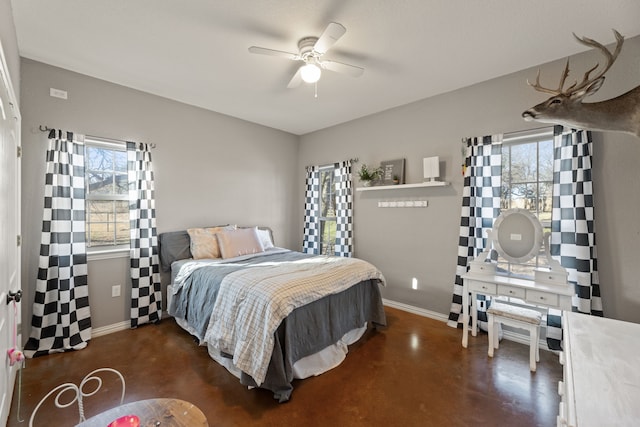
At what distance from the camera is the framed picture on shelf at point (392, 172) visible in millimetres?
3641

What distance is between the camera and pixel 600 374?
3.37 ft

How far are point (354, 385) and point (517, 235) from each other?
198cm

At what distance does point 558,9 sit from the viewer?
1.91 metres

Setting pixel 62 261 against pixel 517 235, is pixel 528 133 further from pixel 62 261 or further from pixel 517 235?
pixel 62 261

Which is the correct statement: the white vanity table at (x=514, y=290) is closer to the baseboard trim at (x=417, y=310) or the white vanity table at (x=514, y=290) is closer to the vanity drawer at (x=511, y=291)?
the vanity drawer at (x=511, y=291)

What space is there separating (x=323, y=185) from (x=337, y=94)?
1739 millimetres

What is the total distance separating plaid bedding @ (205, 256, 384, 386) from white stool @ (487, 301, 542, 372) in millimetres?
1295

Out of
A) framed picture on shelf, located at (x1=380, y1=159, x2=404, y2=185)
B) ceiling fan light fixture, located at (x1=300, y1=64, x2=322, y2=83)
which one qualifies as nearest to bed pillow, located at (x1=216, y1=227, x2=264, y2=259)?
framed picture on shelf, located at (x1=380, y1=159, x2=404, y2=185)

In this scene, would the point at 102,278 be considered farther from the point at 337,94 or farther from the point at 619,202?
the point at 619,202

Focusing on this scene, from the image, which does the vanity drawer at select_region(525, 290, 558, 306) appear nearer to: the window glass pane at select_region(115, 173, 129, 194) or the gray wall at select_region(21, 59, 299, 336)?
the gray wall at select_region(21, 59, 299, 336)

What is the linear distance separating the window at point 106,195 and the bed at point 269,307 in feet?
1.57

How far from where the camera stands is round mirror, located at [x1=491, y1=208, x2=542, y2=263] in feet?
8.22

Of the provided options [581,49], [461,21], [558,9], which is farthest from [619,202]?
[461,21]

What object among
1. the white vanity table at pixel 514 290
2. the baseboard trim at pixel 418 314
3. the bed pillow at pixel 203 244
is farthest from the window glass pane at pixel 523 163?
the bed pillow at pixel 203 244
